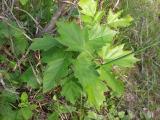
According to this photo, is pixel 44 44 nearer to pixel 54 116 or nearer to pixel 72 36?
pixel 72 36

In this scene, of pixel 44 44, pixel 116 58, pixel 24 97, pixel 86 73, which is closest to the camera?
pixel 86 73

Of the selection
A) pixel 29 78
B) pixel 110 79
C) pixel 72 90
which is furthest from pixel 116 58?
pixel 29 78

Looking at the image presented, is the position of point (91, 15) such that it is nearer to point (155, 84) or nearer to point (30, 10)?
point (30, 10)

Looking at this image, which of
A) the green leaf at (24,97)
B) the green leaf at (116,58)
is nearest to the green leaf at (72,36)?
the green leaf at (116,58)

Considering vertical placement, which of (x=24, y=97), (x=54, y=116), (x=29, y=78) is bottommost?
(x=54, y=116)

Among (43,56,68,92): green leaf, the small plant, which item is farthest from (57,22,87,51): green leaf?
(43,56,68,92): green leaf

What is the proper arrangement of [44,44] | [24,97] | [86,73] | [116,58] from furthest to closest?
[24,97] → [116,58] → [44,44] → [86,73]

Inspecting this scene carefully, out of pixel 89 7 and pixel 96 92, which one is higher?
pixel 89 7
